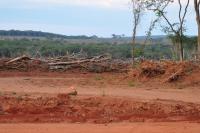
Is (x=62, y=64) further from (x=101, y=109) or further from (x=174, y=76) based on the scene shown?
(x=101, y=109)

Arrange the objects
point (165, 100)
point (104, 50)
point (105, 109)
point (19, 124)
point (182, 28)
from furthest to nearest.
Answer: point (104, 50) → point (182, 28) → point (165, 100) → point (105, 109) → point (19, 124)

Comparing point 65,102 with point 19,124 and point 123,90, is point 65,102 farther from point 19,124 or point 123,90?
point 123,90

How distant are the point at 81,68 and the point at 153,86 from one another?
8.32 meters

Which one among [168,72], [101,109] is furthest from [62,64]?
[101,109]

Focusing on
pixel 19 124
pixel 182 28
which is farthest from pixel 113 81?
pixel 182 28

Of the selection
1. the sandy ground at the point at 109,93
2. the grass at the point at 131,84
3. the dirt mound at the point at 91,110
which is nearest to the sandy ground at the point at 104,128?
the sandy ground at the point at 109,93

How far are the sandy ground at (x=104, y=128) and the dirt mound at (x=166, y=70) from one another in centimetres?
752

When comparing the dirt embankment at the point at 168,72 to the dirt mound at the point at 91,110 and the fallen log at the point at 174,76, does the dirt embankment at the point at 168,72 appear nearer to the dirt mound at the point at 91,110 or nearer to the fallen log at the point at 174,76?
the fallen log at the point at 174,76

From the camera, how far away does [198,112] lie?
13.6 m

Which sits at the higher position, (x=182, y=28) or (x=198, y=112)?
(x=182, y=28)

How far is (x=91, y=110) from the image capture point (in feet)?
43.4

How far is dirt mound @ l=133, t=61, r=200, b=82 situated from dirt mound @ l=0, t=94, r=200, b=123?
5.14 metres

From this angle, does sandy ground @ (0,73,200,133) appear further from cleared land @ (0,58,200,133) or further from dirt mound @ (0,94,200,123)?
dirt mound @ (0,94,200,123)

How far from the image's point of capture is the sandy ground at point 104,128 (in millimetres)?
11188
